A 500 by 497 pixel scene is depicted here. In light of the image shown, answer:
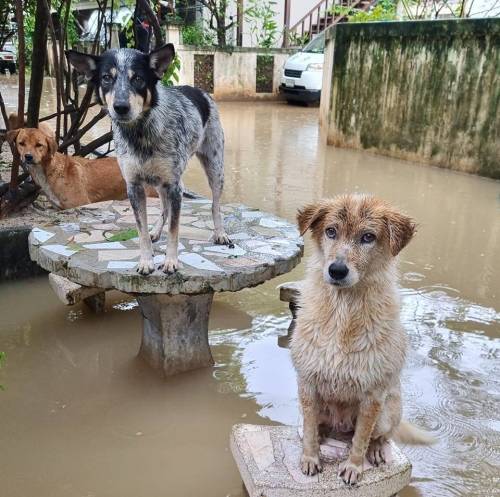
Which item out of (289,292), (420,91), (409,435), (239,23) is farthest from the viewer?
(239,23)

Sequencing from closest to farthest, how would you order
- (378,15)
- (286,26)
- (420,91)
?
(420,91)
(378,15)
(286,26)

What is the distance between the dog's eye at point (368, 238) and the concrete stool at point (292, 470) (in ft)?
3.71

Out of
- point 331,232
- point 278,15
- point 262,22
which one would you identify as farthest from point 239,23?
point 331,232

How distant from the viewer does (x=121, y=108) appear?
3.33 metres

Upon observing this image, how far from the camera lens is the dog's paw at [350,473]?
2645 millimetres

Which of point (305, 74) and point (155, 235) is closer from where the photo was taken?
point (155, 235)

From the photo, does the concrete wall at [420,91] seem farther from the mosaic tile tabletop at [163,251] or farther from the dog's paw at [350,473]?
the dog's paw at [350,473]

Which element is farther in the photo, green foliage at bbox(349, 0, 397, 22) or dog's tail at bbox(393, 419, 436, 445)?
green foliage at bbox(349, 0, 397, 22)

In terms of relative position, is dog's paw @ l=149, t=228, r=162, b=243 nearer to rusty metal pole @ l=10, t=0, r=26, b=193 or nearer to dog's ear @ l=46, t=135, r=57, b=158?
dog's ear @ l=46, t=135, r=57, b=158

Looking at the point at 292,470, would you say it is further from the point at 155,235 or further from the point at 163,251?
the point at 155,235

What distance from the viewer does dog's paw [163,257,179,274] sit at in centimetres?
373

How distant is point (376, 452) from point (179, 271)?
5.55 feet

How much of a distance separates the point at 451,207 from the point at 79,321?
577 cm

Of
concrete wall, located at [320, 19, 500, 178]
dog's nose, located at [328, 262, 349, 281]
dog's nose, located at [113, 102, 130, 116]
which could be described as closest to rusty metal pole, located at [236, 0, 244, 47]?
concrete wall, located at [320, 19, 500, 178]
